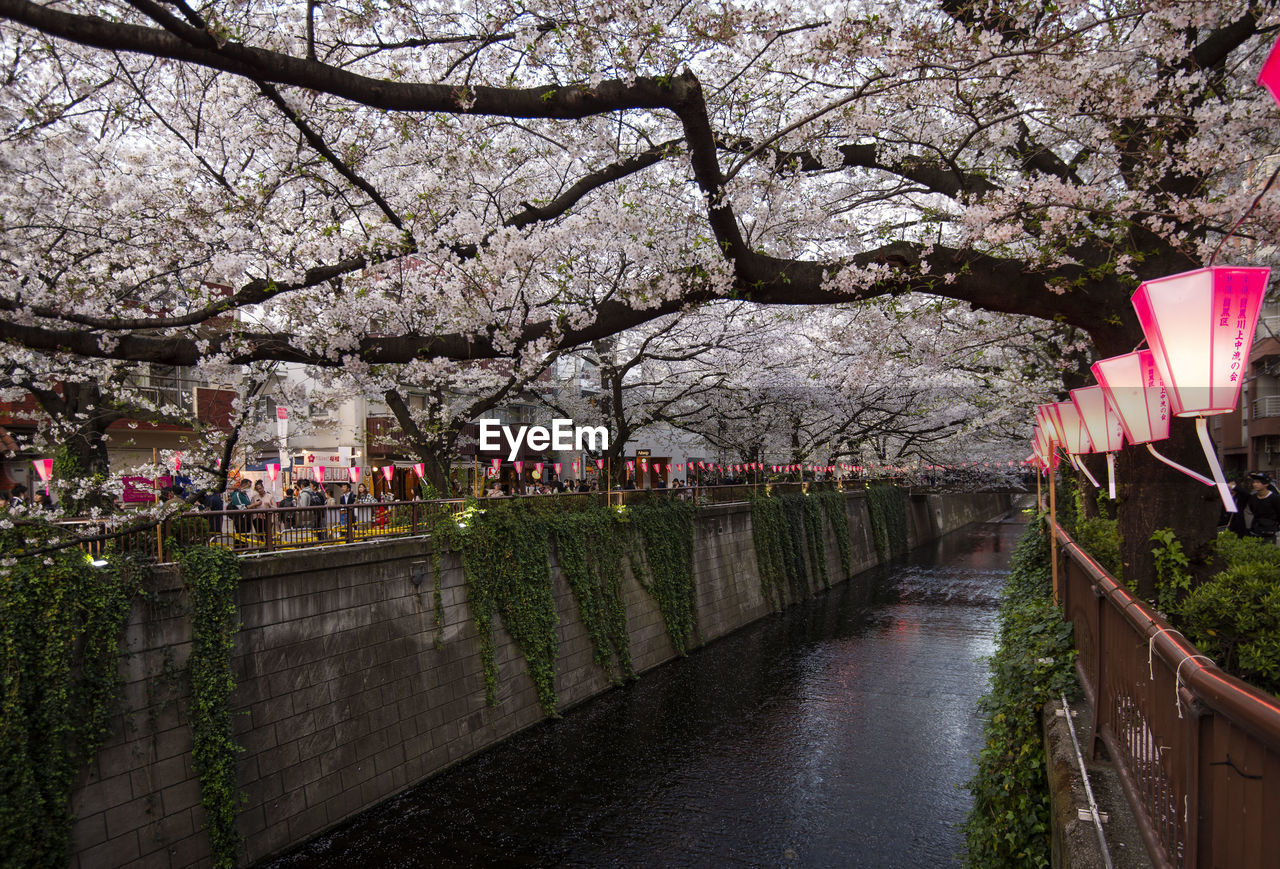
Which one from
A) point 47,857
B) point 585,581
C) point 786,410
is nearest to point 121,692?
point 47,857

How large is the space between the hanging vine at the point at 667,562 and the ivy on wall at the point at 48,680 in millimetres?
11533

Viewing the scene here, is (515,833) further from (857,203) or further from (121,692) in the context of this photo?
(857,203)

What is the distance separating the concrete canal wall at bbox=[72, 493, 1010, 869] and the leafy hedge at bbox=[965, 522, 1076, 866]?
24.4 ft

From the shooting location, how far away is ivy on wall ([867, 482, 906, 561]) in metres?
39.8

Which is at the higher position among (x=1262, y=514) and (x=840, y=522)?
(x=1262, y=514)

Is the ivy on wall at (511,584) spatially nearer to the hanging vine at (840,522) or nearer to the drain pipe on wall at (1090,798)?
the drain pipe on wall at (1090,798)

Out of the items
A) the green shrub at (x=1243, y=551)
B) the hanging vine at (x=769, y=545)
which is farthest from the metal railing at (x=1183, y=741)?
the hanging vine at (x=769, y=545)

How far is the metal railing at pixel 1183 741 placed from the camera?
221 centimetres

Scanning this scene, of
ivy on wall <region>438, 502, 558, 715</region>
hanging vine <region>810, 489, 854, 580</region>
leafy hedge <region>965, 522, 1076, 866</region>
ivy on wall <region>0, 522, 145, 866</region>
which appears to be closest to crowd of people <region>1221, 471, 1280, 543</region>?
leafy hedge <region>965, 522, 1076, 866</region>

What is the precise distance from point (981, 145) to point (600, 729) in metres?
10.9

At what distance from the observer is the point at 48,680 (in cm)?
731

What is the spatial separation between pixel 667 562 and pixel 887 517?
84.8 ft

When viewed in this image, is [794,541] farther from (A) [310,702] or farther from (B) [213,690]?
(B) [213,690]

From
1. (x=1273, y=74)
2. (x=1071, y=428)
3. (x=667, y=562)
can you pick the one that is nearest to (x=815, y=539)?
(x=667, y=562)
